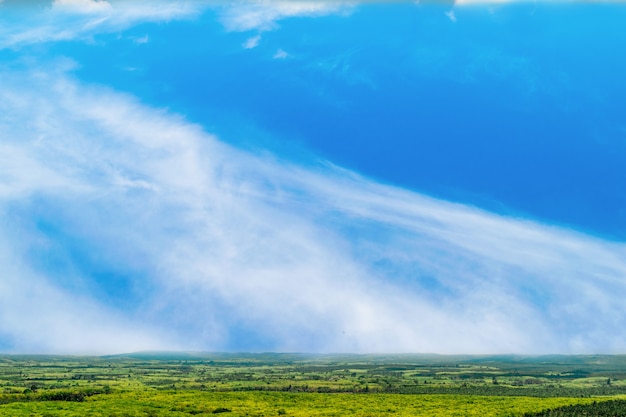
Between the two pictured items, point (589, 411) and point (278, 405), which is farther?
point (278, 405)

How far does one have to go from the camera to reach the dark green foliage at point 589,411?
74625 millimetres

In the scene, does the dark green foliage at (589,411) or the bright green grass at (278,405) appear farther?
the dark green foliage at (589,411)

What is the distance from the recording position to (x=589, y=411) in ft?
254

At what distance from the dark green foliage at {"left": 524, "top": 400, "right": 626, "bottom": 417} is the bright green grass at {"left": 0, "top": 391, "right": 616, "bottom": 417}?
2.24m

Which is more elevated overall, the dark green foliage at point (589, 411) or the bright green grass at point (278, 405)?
the bright green grass at point (278, 405)

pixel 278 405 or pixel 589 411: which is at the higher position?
pixel 278 405

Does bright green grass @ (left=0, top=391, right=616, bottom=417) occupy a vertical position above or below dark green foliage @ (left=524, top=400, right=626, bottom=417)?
above

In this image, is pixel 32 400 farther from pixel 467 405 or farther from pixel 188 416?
pixel 467 405

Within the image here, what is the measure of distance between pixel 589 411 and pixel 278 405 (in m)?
47.1

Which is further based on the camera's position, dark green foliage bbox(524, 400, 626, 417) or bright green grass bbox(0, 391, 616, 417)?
dark green foliage bbox(524, 400, 626, 417)

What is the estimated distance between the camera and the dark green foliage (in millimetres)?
74625

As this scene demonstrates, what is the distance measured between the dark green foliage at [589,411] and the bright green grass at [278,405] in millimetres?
2237

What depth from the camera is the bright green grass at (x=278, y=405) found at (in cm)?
6844

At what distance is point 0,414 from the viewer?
62.6m
